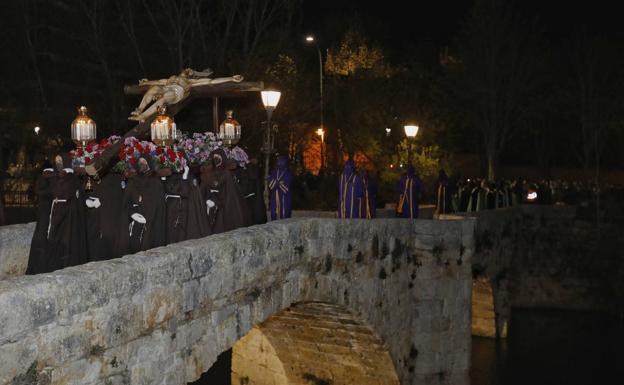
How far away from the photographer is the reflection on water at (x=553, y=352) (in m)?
19.8

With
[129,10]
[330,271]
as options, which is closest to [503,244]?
[129,10]

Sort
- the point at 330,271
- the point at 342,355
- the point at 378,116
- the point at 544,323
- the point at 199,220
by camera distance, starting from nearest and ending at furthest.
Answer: the point at 199,220
the point at 330,271
the point at 342,355
the point at 544,323
the point at 378,116

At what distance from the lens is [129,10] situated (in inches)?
874

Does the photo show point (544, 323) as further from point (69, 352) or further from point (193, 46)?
point (69, 352)

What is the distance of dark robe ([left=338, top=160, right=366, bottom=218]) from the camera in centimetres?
1449

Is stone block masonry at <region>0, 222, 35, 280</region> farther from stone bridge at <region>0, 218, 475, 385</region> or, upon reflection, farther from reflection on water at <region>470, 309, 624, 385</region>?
reflection on water at <region>470, 309, 624, 385</region>

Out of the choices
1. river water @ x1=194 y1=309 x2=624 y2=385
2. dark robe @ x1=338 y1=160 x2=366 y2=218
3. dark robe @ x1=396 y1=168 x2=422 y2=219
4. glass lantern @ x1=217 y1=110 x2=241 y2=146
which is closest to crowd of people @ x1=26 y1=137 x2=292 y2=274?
glass lantern @ x1=217 y1=110 x2=241 y2=146

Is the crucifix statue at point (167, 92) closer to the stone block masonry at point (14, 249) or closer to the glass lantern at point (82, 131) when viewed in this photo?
the glass lantern at point (82, 131)

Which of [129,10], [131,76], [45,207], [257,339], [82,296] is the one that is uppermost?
[129,10]

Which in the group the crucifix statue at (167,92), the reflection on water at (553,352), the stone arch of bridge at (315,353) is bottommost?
the reflection on water at (553,352)

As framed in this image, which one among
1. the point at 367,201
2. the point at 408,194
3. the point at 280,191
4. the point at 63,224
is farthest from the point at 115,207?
the point at 408,194

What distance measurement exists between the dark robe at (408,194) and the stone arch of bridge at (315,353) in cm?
416

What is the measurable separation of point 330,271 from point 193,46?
12840 millimetres

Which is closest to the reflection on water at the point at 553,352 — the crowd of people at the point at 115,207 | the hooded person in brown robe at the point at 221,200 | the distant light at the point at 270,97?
the distant light at the point at 270,97
